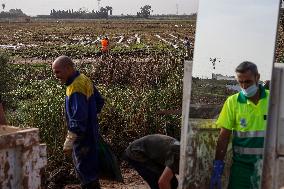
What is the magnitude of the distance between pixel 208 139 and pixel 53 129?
2474 millimetres

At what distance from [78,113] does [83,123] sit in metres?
0.12

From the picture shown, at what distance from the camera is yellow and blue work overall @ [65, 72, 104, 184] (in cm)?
469

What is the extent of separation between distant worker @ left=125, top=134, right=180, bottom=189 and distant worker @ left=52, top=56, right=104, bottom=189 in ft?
1.55

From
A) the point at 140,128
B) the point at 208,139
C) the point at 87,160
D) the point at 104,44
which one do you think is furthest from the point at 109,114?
the point at 104,44

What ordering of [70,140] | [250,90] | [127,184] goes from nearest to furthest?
[250,90] < [70,140] < [127,184]

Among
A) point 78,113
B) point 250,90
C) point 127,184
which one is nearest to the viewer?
point 250,90

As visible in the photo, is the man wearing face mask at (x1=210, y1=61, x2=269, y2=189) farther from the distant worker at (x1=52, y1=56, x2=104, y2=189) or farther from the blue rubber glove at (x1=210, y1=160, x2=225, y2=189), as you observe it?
the distant worker at (x1=52, y1=56, x2=104, y2=189)

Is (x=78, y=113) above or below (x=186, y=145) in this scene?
above

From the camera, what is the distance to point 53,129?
5.88 meters

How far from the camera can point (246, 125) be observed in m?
3.74

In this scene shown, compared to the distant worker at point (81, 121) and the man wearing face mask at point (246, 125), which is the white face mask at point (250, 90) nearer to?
the man wearing face mask at point (246, 125)

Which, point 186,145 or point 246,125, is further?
point 186,145

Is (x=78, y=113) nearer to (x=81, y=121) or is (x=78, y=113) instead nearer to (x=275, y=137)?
(x=81, y=121)

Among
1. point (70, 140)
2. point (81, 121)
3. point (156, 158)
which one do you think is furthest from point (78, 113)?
point (156, 158)
